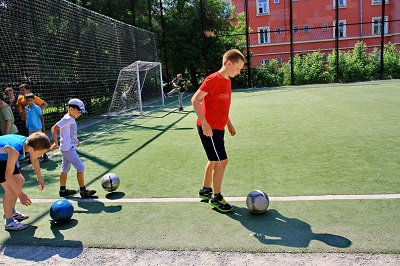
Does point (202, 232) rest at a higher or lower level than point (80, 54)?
lower

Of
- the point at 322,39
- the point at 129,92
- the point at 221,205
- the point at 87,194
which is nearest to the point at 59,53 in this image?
the point at 129,92

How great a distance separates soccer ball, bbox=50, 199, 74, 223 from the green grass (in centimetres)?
12

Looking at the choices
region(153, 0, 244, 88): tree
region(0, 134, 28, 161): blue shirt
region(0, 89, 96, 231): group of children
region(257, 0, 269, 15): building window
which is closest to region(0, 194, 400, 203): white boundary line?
region(0, 89, 96, 231): group of children

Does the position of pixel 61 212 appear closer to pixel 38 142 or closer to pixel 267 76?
pixel 38 142

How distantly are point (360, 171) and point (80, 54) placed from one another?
489 inches

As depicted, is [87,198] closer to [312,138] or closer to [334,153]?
[334,153]

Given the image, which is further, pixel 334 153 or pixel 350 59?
pixel 350 59

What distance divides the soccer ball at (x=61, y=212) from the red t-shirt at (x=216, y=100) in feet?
6.82

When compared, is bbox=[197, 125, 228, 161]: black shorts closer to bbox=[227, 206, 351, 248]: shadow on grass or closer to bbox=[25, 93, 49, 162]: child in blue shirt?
bbox=[227, 206, 351, 248]: shadow on grass

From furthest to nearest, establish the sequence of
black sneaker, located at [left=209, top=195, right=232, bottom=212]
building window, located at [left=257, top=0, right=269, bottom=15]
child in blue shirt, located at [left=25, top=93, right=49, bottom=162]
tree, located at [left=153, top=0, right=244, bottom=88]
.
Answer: building window, located at [left=257, top=0, right=269, bottom=15] → tree, located at [left=153, top=0, right=244, bottom=88] → child in blue shirt, located at [left=25, top=93, right=49, bottom=162] → black sneaker, located at [left=209, top=195, right=232, bottom=212]

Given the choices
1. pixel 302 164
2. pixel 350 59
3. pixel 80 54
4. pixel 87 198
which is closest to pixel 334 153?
pixel 302 164

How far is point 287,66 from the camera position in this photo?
29891 millimetres

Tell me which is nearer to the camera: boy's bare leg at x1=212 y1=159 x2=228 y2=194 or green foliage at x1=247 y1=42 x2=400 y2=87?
boy's bare leg at x1=212 y1=159 x2=228 y2=194

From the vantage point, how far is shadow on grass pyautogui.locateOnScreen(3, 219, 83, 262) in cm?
357
